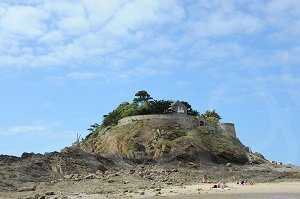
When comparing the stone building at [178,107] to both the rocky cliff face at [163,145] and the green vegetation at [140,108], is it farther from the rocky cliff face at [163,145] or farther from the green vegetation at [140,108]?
the rocky cliff face at [163,145]

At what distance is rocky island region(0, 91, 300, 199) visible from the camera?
28641mm

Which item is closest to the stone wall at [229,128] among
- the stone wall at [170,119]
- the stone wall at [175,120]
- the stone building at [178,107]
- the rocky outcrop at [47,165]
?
the stone wall at [175,120]

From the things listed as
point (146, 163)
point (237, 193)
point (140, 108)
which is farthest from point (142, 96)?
point (237, 193)

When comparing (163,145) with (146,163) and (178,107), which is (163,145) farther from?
(178,107)

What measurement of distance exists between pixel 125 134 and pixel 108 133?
15.5 feet

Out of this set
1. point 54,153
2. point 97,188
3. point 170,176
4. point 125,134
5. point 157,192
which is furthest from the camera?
point 125,134

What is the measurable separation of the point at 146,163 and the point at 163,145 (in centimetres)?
524

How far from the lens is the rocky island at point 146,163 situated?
28641 millimetres

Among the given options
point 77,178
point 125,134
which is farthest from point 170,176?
point 125,134

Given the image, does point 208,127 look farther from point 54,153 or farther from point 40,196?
point 40,196

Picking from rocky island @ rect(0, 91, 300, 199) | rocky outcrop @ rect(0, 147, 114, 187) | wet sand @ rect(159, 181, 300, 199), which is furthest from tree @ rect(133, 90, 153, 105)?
wet sand @ rect(159, 181, 300, 199)

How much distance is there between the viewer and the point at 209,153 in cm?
5862

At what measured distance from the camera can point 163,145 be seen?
57750 mm

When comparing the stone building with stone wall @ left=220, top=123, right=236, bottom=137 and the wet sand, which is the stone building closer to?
stone wall @ left=220, top=123, right=236, bottom=137
